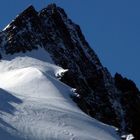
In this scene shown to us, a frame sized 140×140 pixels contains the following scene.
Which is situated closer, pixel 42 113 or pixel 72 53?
pixel 42 113

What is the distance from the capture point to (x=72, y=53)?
283 ft

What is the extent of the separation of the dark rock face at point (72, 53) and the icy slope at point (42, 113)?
22.6 ft

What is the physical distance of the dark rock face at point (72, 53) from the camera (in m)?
73.0

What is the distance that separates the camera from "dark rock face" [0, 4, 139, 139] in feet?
240

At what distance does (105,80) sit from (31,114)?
38.6 metres

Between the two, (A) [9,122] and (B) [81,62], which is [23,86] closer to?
(A) [9,122]

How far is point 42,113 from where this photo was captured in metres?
45.8

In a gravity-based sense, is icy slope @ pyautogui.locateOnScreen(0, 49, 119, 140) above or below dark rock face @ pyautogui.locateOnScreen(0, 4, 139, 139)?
below

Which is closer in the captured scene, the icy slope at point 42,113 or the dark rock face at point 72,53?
the icy slope at point 42,113

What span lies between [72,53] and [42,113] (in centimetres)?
4090

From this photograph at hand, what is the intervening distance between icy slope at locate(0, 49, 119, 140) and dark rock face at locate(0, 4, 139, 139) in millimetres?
6900

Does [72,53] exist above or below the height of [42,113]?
above

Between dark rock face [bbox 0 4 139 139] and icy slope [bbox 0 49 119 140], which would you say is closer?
icy slope [bbox 0 49 119 140]

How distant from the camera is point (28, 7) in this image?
287 ft
